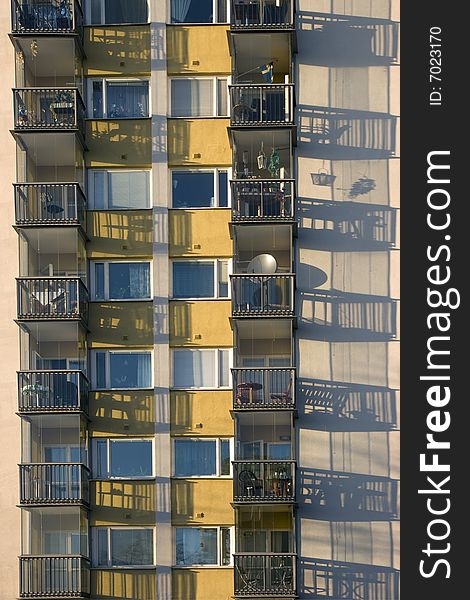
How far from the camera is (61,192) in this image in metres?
35.1

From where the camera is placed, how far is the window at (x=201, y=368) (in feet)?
115

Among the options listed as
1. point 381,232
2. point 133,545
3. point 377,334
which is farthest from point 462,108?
point 133,545

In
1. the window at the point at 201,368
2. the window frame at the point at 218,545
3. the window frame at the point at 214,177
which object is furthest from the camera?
the window frame at the point at 214,177

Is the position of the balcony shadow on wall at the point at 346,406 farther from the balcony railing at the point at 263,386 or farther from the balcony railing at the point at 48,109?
the balcony railing at the point at 48,109

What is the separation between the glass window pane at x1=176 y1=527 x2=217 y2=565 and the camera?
113ft

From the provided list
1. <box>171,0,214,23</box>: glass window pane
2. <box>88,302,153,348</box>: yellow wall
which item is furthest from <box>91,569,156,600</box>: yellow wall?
<box>171,0,214,23</box>: glass window pane

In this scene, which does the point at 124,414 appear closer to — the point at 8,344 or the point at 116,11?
the point at 8,344

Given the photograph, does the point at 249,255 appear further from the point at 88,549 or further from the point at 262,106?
the point at 88,549

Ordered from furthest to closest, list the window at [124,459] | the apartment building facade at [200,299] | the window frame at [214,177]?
→ the window frame at [214,177] → the window at [124,459] → the apartment building facade at [200,299]

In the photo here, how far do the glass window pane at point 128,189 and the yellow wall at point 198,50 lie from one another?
2.64m

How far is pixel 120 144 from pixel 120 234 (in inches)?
85.6

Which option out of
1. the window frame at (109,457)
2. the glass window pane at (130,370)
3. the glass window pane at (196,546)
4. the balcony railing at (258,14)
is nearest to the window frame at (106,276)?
the glass window pane at (130,370)

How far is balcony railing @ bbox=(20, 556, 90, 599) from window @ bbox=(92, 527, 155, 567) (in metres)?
0.92

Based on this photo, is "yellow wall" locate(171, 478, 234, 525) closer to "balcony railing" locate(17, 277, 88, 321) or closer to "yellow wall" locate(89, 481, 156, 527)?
"yellow wall" locate(89, 481, 156, 527)
